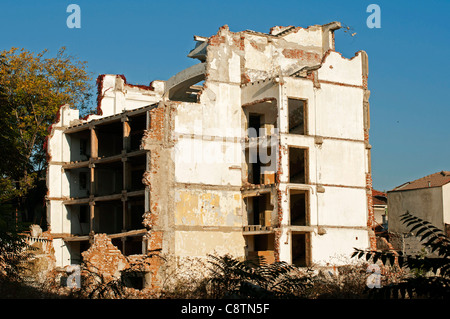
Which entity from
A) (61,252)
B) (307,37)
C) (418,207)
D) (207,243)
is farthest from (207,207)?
(418,207)

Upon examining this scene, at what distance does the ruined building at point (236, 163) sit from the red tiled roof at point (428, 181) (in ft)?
28.8

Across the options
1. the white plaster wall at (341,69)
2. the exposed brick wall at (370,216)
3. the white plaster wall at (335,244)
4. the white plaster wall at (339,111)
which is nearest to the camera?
the white plaster wall at (335,244)

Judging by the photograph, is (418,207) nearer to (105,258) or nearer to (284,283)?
(105,258)

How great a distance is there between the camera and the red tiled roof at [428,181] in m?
42.2

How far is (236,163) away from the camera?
112ft

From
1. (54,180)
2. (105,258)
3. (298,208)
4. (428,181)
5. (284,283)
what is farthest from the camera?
(428,181)

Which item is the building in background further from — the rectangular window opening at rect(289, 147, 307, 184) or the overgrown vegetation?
the overgrown vegetation

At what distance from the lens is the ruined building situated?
31719 millimetres

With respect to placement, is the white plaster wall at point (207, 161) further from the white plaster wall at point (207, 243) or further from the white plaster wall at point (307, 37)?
the white plaster wall at point (307, 37)

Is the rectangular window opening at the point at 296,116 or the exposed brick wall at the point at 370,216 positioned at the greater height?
Result: the rectangular window opening at the point at 296,116

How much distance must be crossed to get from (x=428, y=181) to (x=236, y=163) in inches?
611

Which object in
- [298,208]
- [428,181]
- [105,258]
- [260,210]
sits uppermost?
[428,181]

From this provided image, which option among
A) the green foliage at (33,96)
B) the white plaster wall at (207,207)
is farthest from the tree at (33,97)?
the white plaster wall at (207,207)
